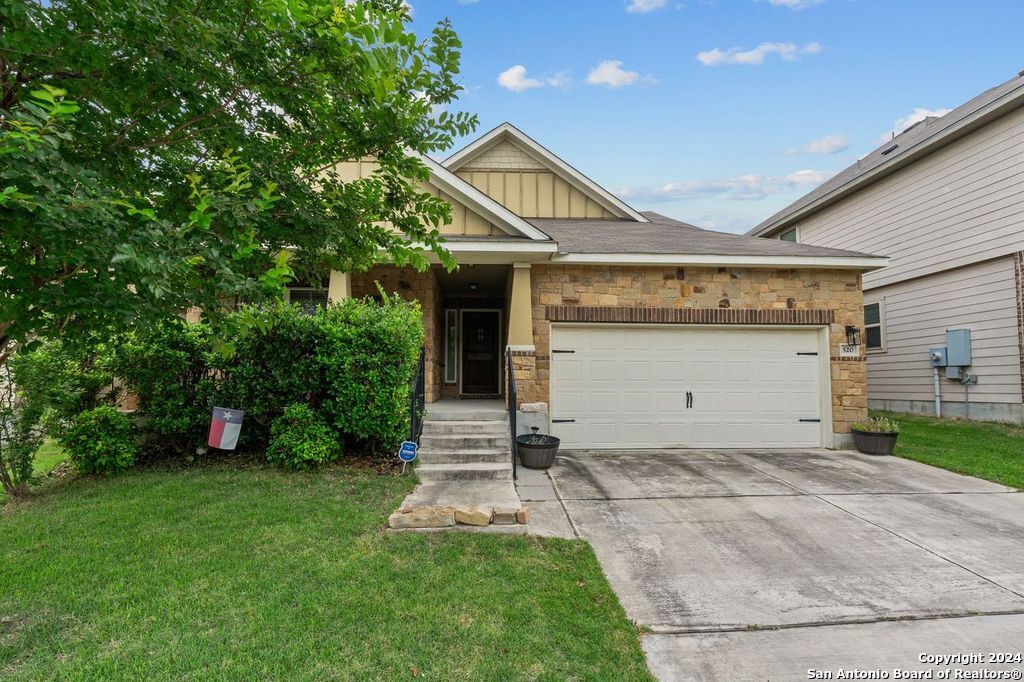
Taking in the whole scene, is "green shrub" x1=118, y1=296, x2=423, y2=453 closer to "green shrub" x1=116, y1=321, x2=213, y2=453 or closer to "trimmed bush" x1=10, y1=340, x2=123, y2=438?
"green shrub" x1=116, y1=321, x2=213, y2=453

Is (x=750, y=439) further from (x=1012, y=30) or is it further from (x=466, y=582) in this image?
(x=1012, y=30)

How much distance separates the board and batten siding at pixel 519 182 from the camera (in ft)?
35.9

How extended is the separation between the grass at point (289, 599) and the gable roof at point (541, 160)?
28.0 feet

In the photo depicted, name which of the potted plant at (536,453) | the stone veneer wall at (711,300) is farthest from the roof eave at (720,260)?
the potted plant at (536,453)

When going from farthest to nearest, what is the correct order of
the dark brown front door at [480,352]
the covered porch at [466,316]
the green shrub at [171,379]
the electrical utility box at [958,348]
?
the dark brown front door at [480,352]
the electrical utility box at [958,348]
the covered porch at [466,316]
the green shrub at [171,379]

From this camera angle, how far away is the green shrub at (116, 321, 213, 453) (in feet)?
19.0

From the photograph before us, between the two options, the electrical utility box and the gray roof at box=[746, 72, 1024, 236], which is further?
the electrical utility box

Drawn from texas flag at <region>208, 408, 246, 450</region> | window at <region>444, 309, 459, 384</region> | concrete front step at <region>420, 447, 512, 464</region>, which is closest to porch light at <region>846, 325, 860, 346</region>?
concrete front step at <region>420, 447, 512, 464</region>

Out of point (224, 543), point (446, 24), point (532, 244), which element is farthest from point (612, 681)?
point (532, 244)

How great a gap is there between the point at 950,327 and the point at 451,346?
1102 centimetres

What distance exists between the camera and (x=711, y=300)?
26.2 feet

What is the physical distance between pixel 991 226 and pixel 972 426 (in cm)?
401

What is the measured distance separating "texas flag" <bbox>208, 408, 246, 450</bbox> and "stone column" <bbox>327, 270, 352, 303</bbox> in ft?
7.17

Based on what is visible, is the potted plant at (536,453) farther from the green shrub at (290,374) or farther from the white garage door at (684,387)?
the green shrub at (290,374)
